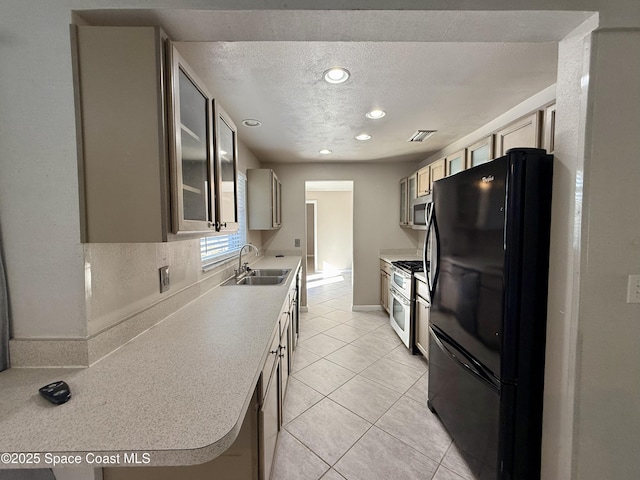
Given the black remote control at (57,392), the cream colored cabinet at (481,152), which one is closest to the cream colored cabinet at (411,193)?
the cream colored cabinet at (481,152)

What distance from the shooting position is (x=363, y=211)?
428 cm

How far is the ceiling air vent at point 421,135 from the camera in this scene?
2.74 meters

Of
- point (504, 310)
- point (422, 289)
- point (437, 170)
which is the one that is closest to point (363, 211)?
point (437, 170)

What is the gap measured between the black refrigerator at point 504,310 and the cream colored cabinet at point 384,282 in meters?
2.27

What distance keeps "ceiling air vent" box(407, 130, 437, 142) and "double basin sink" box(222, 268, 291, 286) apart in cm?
202

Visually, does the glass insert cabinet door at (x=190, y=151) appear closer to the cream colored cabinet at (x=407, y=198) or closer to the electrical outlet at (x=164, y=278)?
the electrical outlet at (x=164, y=278)

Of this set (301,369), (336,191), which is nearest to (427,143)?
(301,369)

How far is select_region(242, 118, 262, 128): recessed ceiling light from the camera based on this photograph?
95.2 inches

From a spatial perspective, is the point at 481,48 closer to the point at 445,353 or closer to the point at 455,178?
the point at 455,178

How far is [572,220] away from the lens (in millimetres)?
1126

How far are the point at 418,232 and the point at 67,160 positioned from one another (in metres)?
4.18

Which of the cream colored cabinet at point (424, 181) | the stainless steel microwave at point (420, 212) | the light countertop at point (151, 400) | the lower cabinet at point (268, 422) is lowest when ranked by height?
the lower cabinet at point (268, 422)

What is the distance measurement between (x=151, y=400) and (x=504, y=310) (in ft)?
4.82

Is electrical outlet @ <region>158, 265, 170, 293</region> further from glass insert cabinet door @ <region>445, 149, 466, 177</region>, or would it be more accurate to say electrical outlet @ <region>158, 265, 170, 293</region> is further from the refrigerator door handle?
glass insert cabinet door @ <region>445, 149, 466, 177</region>
